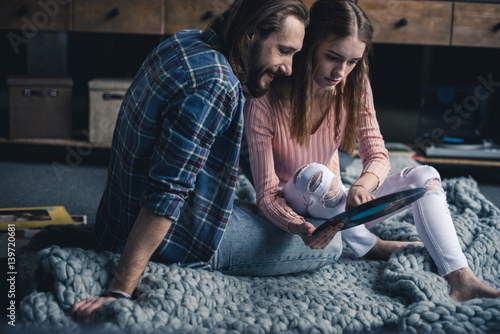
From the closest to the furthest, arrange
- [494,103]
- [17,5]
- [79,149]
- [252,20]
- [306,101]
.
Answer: [252,20] → [306,101] → [17,5] → [79,149] → [494,103]

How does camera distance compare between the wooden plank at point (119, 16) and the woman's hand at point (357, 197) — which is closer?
the woman's hand at point (357, 197)

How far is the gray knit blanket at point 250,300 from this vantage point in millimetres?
813

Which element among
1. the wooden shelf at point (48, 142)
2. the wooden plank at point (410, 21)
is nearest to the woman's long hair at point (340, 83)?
the wooden plank at point (410, 21)

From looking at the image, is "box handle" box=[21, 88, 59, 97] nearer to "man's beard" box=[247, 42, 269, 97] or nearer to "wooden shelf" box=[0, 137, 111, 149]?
"wooden shelf" box=[0, 137, 111, 149]

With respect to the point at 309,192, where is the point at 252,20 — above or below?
above

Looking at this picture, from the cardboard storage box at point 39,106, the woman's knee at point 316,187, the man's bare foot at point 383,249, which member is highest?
the woman's knee at point 316,187

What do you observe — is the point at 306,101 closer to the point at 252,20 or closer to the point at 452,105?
the point at 252,20

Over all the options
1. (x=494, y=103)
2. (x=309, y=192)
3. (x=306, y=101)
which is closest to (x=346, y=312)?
(x=309, y=192)

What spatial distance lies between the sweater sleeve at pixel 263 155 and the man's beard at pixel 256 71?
14 cm

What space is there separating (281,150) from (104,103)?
1.09 m

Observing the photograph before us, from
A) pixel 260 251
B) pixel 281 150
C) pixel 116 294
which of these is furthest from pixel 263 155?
pixel 116 294

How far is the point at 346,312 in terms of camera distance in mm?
896

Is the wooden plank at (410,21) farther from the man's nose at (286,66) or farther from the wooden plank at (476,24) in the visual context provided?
the man's nose at (286,66)

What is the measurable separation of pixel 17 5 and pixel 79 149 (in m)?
0.58
